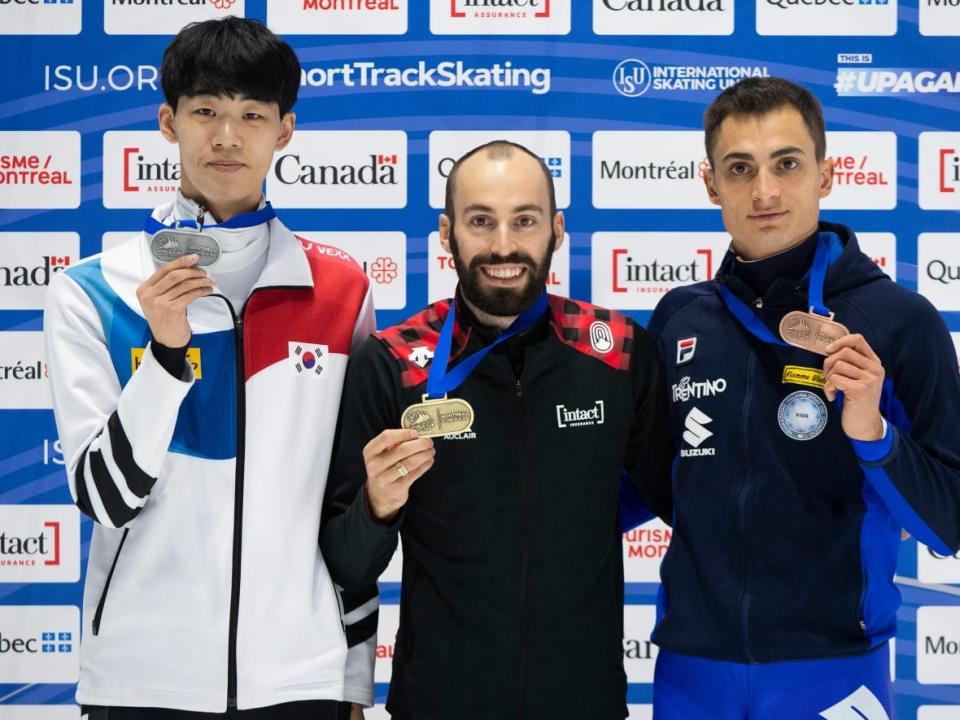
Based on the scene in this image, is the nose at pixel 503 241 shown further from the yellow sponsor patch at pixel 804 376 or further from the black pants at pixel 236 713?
the black pants at pixel 236 713

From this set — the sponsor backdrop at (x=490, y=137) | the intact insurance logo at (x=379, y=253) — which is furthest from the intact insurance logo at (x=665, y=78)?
the intact insurance logo at (x=379, y=253)

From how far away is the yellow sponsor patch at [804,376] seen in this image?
209cm

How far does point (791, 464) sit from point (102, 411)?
1422mm

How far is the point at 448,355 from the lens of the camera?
2197mm

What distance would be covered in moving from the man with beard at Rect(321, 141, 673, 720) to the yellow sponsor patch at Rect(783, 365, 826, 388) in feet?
1.01

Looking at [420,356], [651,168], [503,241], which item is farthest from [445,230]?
[651,168]

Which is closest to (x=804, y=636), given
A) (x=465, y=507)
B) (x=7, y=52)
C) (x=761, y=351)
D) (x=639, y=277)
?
(x=761, y=351)

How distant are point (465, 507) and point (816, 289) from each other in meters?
0.88

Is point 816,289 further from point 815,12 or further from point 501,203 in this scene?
point 815,12

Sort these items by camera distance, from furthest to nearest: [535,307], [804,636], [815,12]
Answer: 1. [815,12]
2. [535,307]
3. [804,636]

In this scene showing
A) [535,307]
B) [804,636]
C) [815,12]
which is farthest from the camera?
[815,12]

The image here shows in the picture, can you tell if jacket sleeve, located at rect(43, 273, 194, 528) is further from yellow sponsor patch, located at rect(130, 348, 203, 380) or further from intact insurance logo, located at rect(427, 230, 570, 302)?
intact insurance logo, located at rect(427, 230, 570, 302)

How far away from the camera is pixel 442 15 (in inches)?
134

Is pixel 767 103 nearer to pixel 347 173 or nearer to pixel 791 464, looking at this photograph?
pixel 791 464
